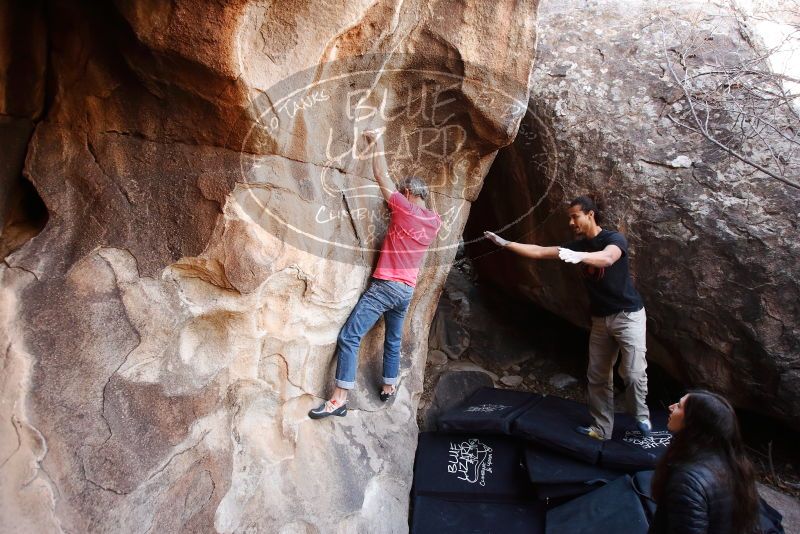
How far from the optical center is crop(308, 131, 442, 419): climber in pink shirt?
2.86 meters

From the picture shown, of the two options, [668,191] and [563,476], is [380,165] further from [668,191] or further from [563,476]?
[563,476]

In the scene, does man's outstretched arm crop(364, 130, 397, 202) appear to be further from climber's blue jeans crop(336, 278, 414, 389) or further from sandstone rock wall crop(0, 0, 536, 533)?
climber's blue jeans crop(336, 278, 414, 389)

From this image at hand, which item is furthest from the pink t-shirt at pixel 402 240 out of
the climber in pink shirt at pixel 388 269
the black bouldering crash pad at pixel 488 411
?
the black bouldering crash pad at pixel 488 411

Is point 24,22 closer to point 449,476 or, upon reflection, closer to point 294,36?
point 294,36

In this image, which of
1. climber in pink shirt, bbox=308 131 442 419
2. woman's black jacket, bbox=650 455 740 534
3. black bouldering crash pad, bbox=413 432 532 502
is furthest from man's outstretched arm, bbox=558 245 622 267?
black bouldering crash pad, bbox=413 432 532 502

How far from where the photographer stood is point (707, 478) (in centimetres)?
173

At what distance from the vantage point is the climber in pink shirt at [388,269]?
2857 mm

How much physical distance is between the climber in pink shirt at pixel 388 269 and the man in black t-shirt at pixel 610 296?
0.43m

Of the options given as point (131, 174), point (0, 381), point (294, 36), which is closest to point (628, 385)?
point (294, 36)

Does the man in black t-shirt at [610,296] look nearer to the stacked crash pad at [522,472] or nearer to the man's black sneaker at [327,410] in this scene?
the stacked crash pad at [522,472]

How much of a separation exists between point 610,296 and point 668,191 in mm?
990

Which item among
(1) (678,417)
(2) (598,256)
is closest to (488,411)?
(2) (598,256)

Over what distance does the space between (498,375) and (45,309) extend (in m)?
3.29

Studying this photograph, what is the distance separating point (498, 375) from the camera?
4527 millimetres
